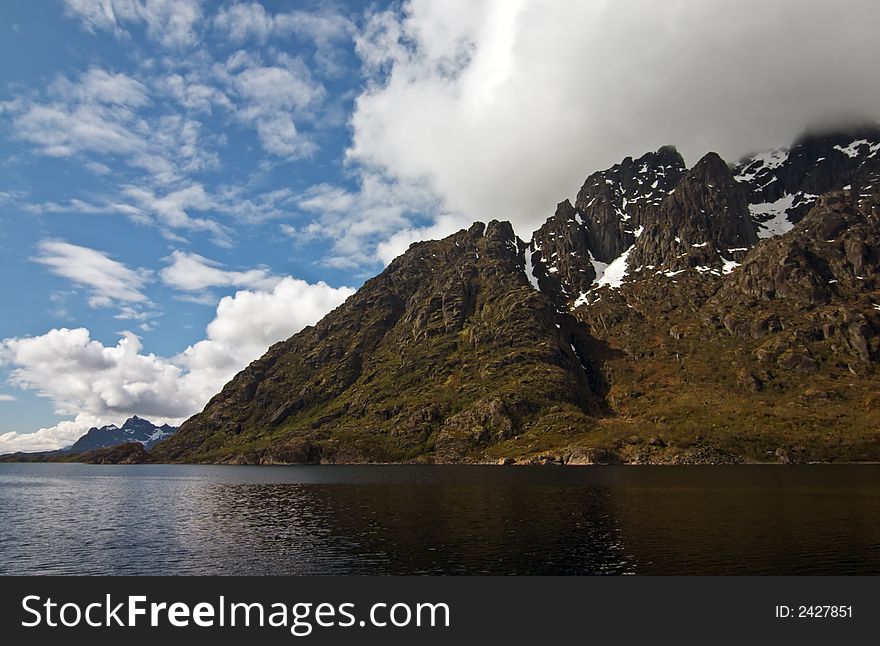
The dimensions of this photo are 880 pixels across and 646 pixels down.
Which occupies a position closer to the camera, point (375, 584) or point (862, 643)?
point (862, 643)

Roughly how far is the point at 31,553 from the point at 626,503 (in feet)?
330

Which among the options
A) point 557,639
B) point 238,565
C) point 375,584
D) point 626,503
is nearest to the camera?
point 557,639

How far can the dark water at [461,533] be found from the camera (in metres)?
61.4

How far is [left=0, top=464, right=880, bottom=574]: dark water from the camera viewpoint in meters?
61.4

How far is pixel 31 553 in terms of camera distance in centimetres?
7206

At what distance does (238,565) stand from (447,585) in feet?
96.8

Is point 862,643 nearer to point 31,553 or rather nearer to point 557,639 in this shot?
point 557,639

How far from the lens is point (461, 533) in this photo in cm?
7994

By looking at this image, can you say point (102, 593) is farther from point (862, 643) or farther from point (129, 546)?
point (862, 643)

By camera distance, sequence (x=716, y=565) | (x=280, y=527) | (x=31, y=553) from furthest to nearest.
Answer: (x=280, y=527), (x=31, y=553), (x=716, y=565)

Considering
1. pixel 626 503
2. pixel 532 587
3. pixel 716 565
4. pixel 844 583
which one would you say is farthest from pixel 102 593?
pixel 626 503

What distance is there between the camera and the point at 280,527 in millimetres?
91688

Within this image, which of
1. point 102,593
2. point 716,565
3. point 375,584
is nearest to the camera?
point 102,593

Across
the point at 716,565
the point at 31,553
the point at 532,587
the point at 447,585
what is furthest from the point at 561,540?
the point at 31,553
